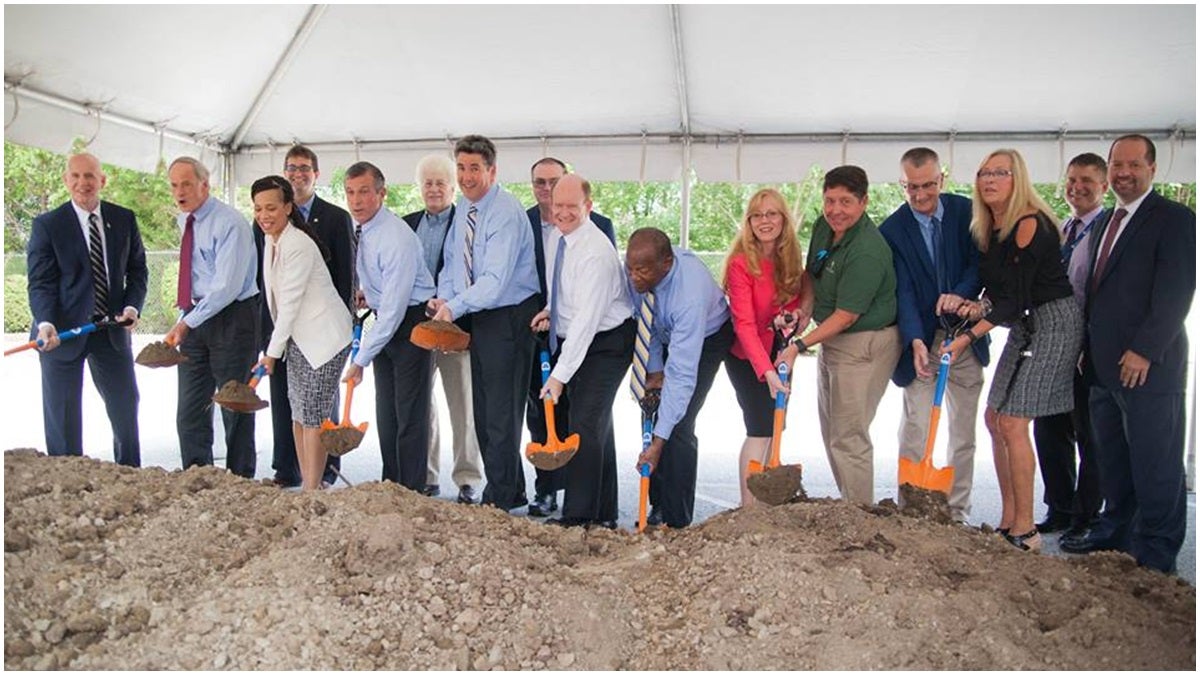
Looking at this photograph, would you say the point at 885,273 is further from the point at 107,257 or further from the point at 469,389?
the point at 107,257

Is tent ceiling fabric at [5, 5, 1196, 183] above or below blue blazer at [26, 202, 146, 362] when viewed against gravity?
above

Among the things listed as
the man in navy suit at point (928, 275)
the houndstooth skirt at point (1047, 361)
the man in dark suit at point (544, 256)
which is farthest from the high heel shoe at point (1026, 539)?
the man in dark suit at point (544, 256)

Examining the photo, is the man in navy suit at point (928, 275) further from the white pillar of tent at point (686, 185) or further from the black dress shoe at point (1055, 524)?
the white pillar of tent at point (686, 185)

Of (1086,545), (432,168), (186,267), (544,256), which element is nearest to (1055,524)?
(1086,545)

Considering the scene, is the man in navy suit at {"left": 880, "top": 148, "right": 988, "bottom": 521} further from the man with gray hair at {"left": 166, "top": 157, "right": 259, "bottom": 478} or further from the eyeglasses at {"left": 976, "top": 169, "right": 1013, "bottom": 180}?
the man with gray hair at {"left": 166, "top": 157, "right": 259, "bottom": 478}

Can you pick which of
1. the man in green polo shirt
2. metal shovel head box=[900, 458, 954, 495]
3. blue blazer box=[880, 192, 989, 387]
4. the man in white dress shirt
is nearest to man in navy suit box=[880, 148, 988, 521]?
blue blazer box=[880, 192, 989, 387]

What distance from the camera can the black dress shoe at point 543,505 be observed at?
4.40m

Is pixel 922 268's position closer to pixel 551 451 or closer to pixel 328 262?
pixel 551 451

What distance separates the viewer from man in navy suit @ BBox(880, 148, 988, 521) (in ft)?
12.3

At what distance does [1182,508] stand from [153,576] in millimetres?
3195

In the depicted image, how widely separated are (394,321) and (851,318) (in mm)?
1732

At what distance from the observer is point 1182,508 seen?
135 inches

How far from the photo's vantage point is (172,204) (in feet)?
56.1

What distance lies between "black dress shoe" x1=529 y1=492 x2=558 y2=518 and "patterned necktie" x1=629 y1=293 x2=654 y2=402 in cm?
94
